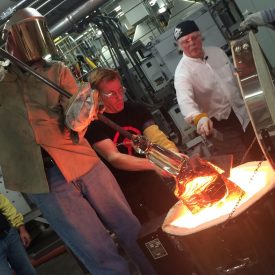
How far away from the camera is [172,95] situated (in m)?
9.52

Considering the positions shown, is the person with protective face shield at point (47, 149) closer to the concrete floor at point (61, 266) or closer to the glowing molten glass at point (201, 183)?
the glowing molten glass at point (201, 183)

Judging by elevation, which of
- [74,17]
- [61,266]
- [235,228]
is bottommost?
[61,266]

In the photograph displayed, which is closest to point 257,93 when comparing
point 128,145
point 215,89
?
point 128,145

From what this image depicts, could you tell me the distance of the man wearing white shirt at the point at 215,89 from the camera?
3920mm

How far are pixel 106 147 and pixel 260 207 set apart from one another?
160 cm

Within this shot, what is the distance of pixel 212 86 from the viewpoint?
398cm

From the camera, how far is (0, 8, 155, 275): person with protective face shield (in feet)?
8.11

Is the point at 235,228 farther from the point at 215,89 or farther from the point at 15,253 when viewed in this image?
the point at 15,253

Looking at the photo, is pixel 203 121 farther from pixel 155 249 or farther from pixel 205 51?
pixel 205 51

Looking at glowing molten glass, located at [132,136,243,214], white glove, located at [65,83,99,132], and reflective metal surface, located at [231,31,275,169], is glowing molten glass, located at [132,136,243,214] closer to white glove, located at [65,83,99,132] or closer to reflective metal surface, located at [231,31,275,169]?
white glove, located at [65,83,99,132]

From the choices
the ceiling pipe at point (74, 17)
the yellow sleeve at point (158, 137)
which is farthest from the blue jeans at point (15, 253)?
the ceiling pipe at point (74, 17)

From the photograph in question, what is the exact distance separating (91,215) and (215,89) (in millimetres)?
2068

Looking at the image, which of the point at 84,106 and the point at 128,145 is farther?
the point at 128,145

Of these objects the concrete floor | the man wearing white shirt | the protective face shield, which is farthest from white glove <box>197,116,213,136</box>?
the concrete floor
